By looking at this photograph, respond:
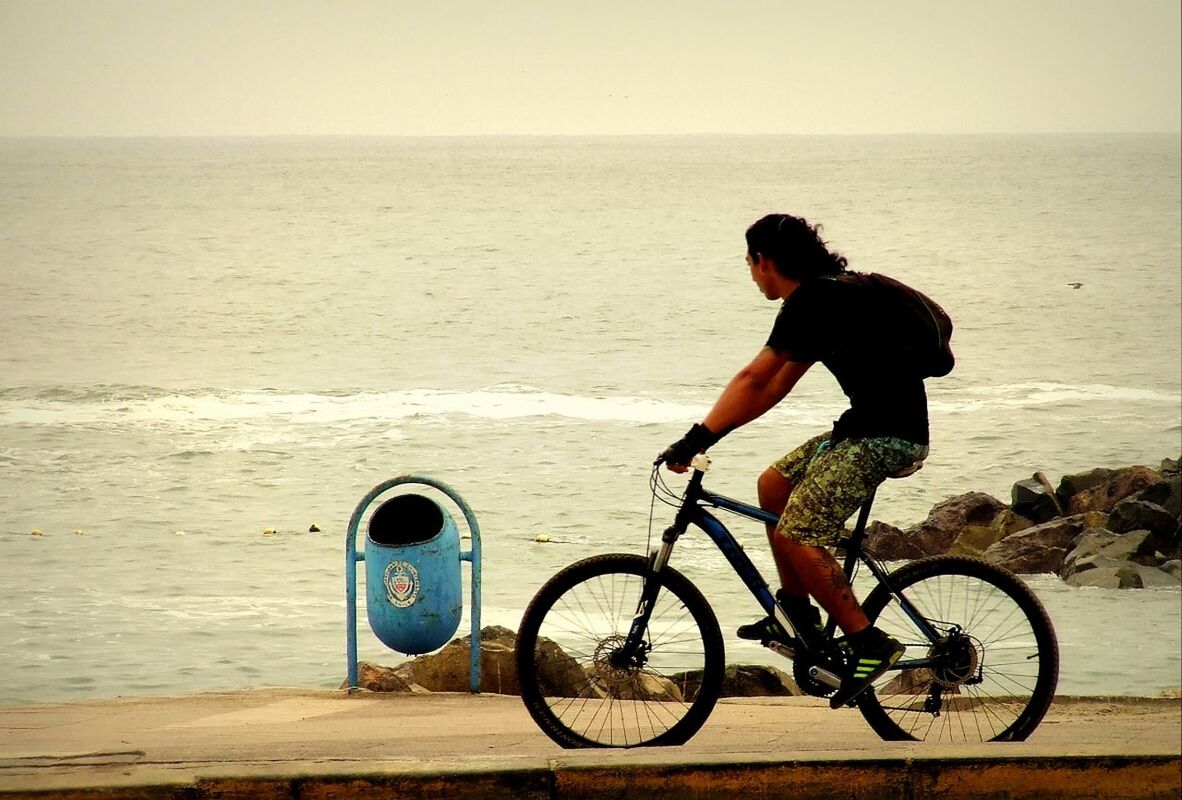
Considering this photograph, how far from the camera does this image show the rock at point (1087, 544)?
1700 cm

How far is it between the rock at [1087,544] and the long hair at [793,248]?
1265 cm

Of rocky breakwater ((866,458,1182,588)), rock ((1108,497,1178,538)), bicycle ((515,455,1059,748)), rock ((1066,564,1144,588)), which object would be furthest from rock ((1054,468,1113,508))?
bicycle ((515,455,1059,748))

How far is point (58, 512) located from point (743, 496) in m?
10.2

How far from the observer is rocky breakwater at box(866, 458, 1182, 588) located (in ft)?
55.0

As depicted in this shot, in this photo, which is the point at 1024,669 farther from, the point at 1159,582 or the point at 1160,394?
the point at 1160,394

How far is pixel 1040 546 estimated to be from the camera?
17.5 m

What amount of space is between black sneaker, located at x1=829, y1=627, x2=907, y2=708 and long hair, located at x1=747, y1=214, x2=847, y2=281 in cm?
117

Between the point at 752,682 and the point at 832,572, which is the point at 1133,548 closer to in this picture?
the point at 752,682

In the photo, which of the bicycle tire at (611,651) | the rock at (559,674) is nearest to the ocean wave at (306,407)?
the rock at (559,674)

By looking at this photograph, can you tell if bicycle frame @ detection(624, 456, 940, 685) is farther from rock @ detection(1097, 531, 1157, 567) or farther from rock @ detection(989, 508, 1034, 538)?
rock @ detection(989, 508, 1034, 538)

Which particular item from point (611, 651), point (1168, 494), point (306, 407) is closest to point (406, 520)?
point (611, 651)

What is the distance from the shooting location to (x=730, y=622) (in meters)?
15.3

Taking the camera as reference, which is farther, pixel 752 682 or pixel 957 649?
pixel 752 682

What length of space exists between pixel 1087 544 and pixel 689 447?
13584mm
